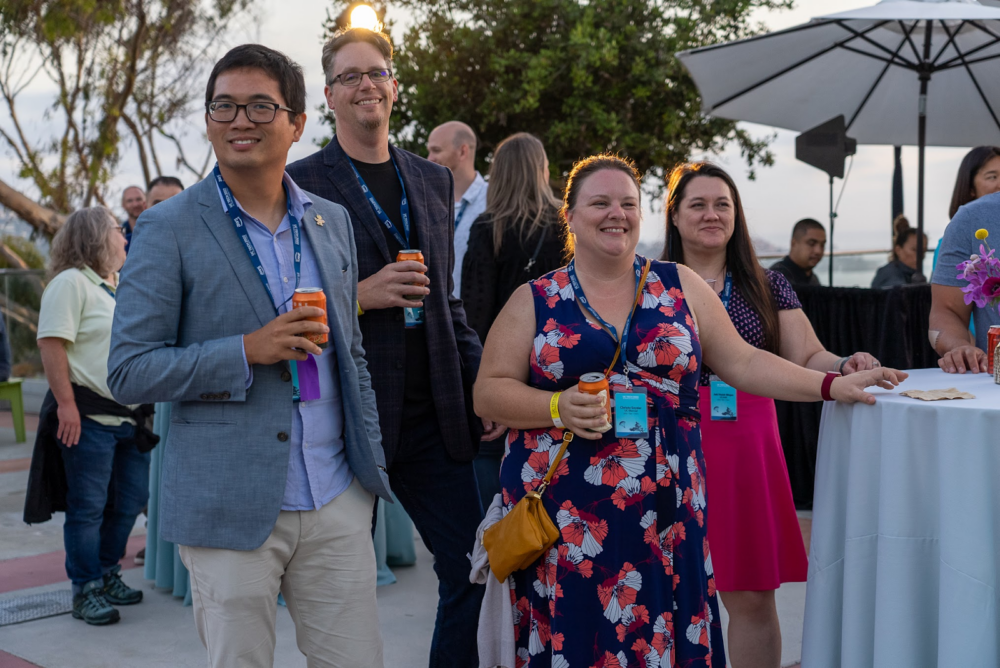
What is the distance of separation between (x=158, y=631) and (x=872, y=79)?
601 centimetres

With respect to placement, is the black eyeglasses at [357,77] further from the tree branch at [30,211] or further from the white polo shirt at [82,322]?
the tree branch at [30,211]

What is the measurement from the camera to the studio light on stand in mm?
7234

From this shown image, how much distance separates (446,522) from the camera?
3.10 meters

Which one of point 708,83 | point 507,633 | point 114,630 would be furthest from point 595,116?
point 507,633

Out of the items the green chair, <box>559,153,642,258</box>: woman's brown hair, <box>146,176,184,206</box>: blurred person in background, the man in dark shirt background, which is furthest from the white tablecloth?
the green chair

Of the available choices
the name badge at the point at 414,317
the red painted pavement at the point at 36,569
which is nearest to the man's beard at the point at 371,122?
the name badge at the point at 414,317

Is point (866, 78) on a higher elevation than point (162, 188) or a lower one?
higher

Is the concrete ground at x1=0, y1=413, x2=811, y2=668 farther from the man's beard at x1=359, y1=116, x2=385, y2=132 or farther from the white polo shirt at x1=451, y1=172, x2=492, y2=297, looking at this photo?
the man's beard at x1=359, y1=116, x2=385, y2=132

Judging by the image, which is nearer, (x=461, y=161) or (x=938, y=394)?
(x=938, y=394)

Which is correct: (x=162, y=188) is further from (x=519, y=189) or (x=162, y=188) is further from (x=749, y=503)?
(x=749, y=503)

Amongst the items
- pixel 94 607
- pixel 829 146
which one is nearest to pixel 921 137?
pixel 829 146

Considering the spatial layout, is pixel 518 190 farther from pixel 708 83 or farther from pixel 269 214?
pixel 708 83

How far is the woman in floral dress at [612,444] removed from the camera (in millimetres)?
2557

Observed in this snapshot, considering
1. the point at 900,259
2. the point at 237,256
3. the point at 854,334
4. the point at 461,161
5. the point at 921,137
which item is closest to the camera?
the point at 237,256
